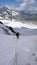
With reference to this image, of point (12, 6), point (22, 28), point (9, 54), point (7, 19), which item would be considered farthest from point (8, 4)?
point (9, 54)

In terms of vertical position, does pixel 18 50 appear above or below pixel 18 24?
below

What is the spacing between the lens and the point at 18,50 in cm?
118

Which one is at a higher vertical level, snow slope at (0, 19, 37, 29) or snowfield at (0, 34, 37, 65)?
snow slope at (0, 19, 37, 29)

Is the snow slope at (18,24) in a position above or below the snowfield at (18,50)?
above

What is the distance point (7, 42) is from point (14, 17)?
0.85ft

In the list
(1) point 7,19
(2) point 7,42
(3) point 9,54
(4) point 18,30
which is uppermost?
(1) point 7,19

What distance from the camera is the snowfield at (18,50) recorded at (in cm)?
116

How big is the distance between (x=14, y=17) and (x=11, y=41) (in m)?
0.24

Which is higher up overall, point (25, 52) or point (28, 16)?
point (28, 16)

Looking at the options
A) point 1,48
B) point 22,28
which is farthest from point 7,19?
point 1,48

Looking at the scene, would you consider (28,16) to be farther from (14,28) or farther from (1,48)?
(1,48)

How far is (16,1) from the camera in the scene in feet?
3.86

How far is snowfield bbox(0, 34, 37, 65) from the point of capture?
116 cm

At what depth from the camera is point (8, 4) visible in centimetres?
121
